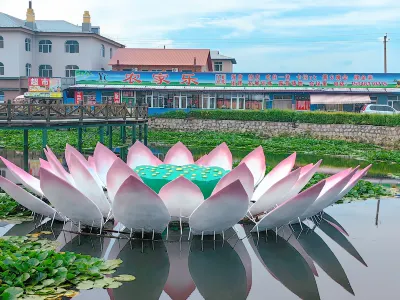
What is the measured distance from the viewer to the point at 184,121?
117 feet

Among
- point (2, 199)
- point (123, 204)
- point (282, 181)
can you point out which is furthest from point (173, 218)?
point (2, 199)

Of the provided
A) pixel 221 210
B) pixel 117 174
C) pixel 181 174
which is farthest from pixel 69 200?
pixel 221 210

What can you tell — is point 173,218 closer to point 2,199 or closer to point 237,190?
point 237,190

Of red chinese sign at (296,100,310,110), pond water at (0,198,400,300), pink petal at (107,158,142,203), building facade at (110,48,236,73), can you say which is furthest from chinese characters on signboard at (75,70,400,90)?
pink petal at (107,158,142,203)

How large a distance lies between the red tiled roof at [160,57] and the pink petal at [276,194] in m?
33.0

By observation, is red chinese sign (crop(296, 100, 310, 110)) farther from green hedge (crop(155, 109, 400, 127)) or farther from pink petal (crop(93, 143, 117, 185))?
pink petal (crop(93, 143, 117, 185))

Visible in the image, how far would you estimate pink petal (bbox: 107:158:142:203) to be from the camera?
872cm

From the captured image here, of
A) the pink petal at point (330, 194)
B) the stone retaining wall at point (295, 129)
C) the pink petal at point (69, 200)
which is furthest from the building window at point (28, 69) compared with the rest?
the pink petal at point (330, 194)

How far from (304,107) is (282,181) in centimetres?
2948

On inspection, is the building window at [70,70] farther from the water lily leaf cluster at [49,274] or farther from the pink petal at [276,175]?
the water lily leaf cluster at [49,274]

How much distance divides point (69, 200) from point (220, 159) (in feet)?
13.1

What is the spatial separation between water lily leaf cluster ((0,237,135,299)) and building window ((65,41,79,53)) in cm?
3594

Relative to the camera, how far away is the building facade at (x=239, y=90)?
3641cm

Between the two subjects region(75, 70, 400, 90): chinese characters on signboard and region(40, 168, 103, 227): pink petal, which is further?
region(75, 70, 400, 90): chinese characters on signboard
